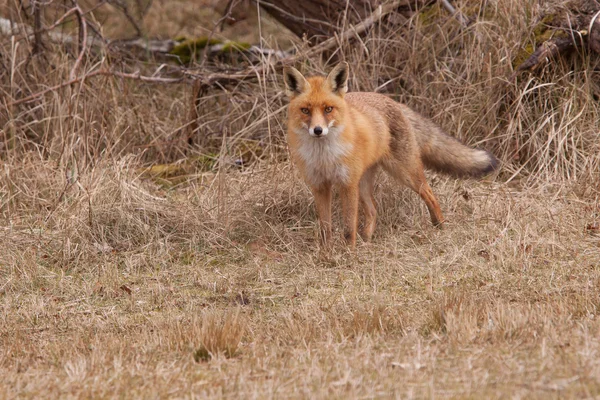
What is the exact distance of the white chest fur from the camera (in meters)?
5.47

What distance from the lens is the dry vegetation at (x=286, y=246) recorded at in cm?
340

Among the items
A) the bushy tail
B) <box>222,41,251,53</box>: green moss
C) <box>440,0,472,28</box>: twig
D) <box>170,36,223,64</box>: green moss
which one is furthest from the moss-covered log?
<box>170,36,223,64</box>: green moss

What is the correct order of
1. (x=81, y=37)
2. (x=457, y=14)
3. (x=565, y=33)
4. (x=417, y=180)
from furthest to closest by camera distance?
(x=81, y=37) → (x=457, y=14) → (x=565, y=33) → (x=417, y=180)

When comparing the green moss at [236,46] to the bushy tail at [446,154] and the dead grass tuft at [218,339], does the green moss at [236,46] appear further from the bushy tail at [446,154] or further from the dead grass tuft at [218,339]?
the dead grass tuft at [218,339]

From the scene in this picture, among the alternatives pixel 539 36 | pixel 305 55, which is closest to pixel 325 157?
pixel 305 55

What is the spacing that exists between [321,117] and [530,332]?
2.22 metres

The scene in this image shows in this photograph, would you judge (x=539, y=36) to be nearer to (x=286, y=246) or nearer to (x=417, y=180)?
(x=417, y=180)

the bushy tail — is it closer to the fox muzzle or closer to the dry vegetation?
the dry vegetation

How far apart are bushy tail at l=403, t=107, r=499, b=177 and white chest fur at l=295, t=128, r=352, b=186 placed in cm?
105

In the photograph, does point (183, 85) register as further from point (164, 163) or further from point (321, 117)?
point (321, 117)

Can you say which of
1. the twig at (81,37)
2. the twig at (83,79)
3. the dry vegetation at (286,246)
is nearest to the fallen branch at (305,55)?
the dry vegetation at (286,246)

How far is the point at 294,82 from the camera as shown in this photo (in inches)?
219

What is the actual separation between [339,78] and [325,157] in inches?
21.6

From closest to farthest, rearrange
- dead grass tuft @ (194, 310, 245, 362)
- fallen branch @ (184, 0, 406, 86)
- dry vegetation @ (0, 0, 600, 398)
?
1. dry vegetation @ (0, 0, 600, 398)
2. dead grass tuft @ (194, 310, 245, 362)
3. fallen branch @ (184, 0, 406, 86)
